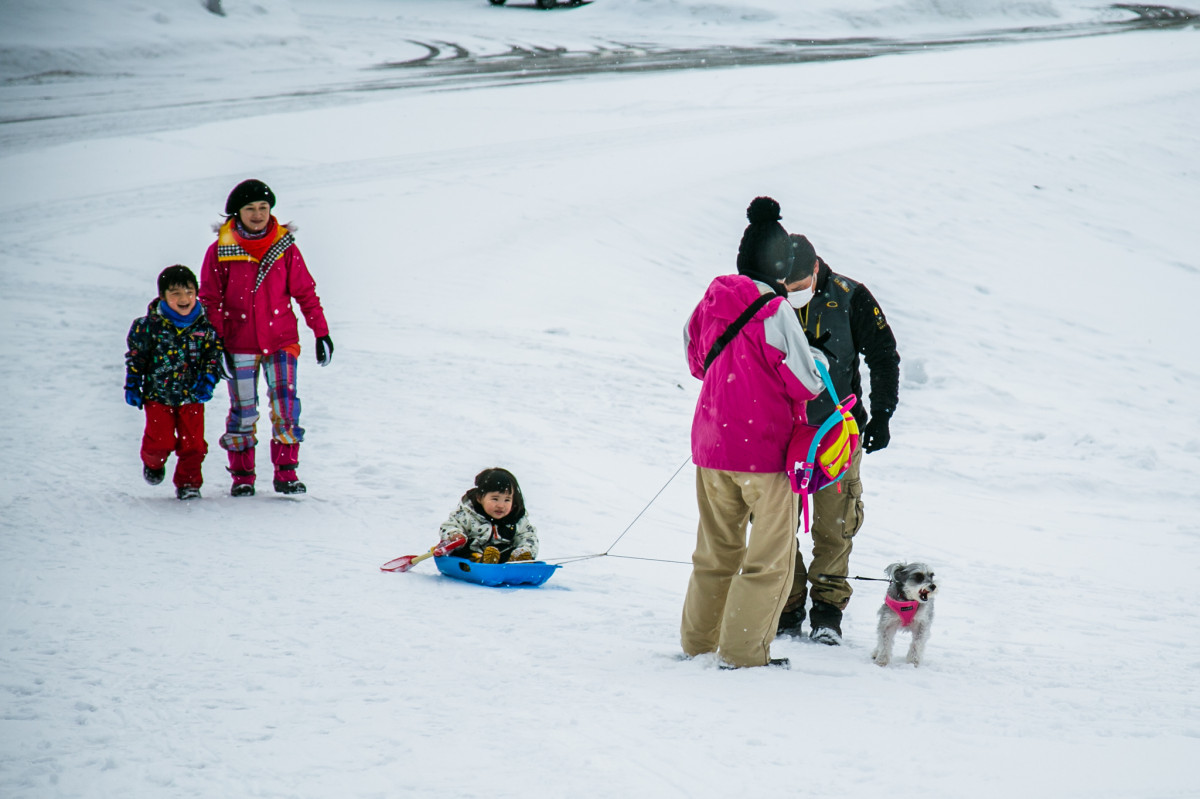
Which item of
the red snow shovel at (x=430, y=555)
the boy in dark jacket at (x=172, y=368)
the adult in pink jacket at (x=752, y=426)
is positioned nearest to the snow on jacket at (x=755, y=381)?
the adult in pink jacket at (x=752, y=426)

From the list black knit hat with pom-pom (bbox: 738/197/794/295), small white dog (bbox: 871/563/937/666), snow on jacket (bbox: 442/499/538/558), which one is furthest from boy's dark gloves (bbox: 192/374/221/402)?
small white dog (bbox: 871/563/937/666)

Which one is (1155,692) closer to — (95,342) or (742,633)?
(742,633)

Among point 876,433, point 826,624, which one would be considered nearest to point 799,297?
point 876,433

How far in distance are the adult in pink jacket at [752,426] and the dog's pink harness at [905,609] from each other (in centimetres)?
53

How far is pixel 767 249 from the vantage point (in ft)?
11.9

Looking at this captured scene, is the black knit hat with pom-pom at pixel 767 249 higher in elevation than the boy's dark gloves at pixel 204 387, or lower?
higher

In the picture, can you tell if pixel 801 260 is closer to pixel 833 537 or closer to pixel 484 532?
pixel 833 537

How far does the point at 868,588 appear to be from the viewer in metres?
5.40

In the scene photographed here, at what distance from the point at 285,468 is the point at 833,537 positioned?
10.2 ft

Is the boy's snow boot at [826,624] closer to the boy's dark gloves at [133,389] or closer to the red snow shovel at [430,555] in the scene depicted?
the red snow shovel at [430,555]

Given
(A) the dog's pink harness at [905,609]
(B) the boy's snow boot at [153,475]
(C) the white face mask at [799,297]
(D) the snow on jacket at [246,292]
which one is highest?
(C) the white face mask at [799,297]

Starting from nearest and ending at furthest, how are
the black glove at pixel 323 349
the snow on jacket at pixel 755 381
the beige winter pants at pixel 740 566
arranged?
1. the snow on jacket at pixel 755 381
2. the beige winter pants at pixel 740 566
3. the black glove at pixel 323 349

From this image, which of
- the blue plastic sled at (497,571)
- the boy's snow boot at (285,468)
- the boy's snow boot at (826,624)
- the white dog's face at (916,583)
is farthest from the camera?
the boy's snow boot at (285,468)

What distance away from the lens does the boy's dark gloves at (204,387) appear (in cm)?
549
